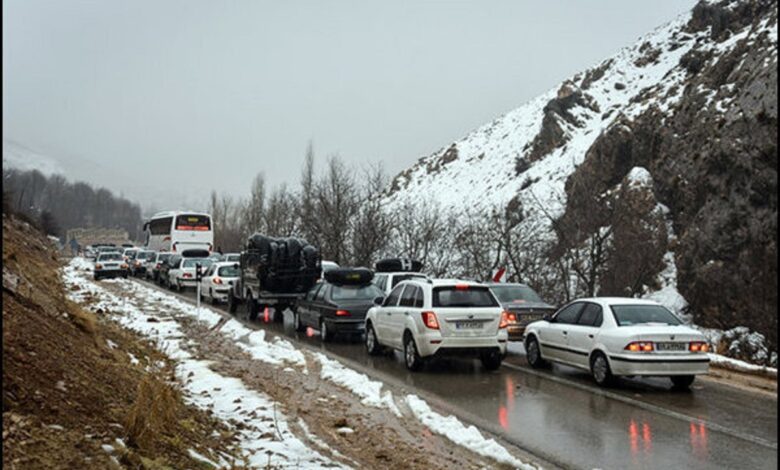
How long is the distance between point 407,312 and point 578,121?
320ft

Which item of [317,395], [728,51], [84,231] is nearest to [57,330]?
[317,395]

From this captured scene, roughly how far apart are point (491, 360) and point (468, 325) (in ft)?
3.17

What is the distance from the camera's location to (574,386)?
11516mm

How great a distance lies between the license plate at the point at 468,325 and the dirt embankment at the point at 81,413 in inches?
231

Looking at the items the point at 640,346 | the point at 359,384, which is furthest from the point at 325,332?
the point at 640,346

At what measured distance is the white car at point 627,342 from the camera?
35.7 ft

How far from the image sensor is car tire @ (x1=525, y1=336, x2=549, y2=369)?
13.5m

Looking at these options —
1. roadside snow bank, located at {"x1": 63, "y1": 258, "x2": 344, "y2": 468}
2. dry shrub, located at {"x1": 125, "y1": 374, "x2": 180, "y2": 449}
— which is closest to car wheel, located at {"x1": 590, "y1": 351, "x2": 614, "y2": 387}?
roadside snow bank, located at {"x1": 63, "y1": 258, "x2": 344, "y2": 468}

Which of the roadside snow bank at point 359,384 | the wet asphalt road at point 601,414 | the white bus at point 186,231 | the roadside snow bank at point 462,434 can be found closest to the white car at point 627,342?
the wet asphalt road at point 601,414

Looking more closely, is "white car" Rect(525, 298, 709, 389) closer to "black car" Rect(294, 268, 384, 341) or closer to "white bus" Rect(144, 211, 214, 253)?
"black car" Rect(294, 268, 384, 341)

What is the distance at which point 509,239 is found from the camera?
3002 centimetres

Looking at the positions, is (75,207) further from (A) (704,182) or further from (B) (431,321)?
(B) (431,321)

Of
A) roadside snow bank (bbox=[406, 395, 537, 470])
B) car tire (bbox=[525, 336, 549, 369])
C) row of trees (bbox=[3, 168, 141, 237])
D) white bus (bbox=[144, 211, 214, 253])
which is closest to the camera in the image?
roadside snow bank (bbox=[406, 395, 537, 470])

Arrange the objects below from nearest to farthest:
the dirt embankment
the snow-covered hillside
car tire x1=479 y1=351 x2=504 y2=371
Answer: the dirt embankment → car tire x1=479 y1=351 x2=504 y2=371 → the snow-covered hillside
